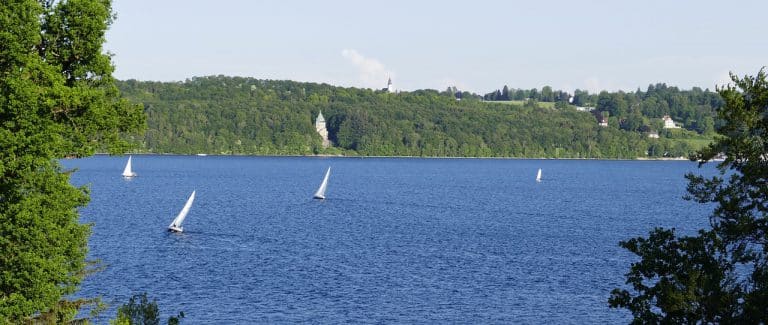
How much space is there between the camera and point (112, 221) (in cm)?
11194

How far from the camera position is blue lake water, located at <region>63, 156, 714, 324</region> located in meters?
61.4

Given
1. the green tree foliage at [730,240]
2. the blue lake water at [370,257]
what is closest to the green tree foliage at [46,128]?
the green tree foliage at [730,240]

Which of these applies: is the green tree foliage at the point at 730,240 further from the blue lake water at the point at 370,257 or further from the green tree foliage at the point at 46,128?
the blue lake water at the point at 370,257

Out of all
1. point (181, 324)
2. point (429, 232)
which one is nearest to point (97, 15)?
point (181, 324)

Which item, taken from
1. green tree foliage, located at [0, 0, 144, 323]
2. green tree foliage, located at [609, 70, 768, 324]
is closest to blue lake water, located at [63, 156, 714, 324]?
green tree foliage, located at [0, 0, 144, 323]

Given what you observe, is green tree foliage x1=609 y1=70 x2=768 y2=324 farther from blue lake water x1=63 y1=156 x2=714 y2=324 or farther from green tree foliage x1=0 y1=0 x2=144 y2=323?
blue lake water x1=63 y1=156 x2=714 y2=324

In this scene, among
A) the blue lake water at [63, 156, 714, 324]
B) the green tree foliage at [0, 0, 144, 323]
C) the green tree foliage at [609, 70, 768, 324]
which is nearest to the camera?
the green tree foliage at [609, 70, 768, 324]

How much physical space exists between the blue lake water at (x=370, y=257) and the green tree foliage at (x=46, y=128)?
2248 centimetres

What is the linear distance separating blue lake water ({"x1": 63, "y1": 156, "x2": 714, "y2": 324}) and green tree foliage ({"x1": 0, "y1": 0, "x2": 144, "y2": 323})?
73.8 feet

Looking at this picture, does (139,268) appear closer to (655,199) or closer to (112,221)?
(112,221)

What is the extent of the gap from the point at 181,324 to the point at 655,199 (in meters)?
130

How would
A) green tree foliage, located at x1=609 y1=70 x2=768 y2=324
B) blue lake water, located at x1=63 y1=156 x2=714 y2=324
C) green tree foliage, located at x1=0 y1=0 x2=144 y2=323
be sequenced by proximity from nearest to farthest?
green tree foliage, located at x1=609 y1=70 x2=768 y2=324, green tree foliage, located at x1=0 y1=0 x2=144 y2=323, blue lake water, located at x1=63 y1=156 x2=714 y2=324

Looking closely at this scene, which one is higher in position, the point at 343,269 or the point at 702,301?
the point at 702,301

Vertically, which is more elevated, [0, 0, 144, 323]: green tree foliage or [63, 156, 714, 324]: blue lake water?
[0, 0, 144, 323]: green tree foliage
